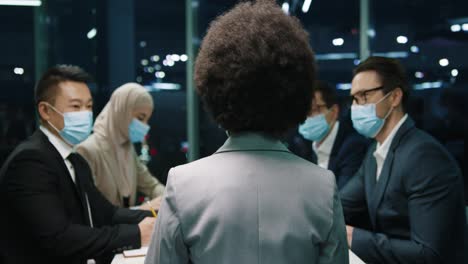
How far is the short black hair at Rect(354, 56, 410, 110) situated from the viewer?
2.19 metres

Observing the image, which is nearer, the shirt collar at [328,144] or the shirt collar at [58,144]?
the shirt collar at [58,144]

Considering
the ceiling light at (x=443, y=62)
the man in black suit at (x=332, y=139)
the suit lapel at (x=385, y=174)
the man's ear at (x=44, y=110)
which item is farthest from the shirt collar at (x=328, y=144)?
the man's ear at (x=44, y=110)

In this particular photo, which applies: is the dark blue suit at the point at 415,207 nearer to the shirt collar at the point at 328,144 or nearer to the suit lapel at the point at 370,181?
the suit lapel at the point at 370,181

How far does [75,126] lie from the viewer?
2.17 meters

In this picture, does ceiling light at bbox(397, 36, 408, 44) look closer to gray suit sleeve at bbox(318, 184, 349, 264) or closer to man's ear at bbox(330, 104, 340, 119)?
→ man's ear at bbox(330, 104, 340, 119)

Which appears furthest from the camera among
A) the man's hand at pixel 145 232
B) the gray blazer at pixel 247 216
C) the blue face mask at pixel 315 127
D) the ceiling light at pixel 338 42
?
the ceiling light at pixel 338 42

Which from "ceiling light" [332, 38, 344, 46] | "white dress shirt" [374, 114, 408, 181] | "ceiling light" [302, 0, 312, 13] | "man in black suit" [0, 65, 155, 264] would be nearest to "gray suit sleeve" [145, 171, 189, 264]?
"man in black suit" [0, 65, 155, 264]

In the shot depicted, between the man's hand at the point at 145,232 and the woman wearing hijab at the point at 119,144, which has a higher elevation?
the woman wearing hijab at the point at 119,144

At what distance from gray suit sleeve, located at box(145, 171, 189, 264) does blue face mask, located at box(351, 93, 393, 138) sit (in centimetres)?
159

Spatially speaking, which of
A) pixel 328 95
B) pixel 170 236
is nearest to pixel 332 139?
pixel 328 95

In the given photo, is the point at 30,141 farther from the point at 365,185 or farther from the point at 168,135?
the point at 168,135

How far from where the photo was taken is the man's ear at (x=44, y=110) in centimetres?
210

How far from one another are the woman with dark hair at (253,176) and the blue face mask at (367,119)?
1.41 m

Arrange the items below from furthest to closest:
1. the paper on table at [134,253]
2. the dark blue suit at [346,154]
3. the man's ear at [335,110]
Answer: the man's ear at [335,110], the dark blue suit at [346,154], the paper on table at [134,253]
